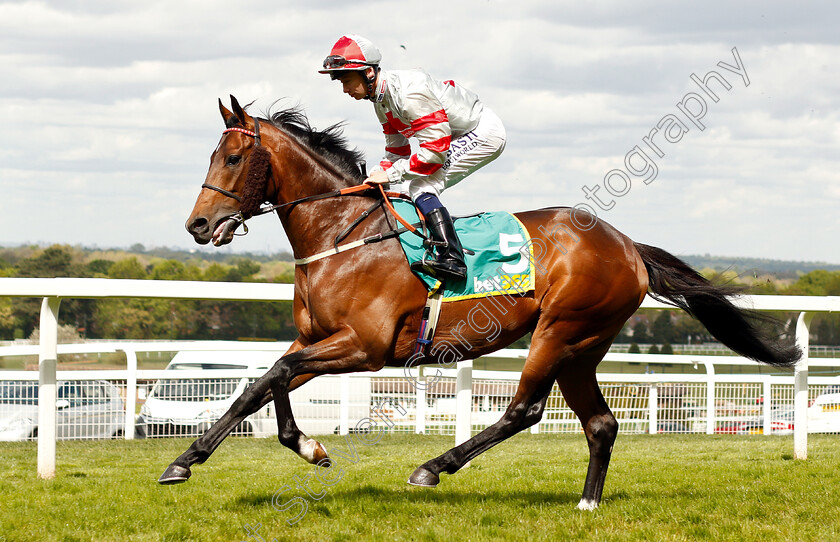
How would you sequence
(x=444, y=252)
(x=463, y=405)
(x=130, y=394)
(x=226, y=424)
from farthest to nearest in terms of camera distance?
1. (x=130, y=394)
2. (x=463, y=405)
3. (x=444, y=252)
4. (x=226, y=424)

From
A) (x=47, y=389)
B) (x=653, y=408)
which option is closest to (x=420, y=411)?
(x=653, y=408)

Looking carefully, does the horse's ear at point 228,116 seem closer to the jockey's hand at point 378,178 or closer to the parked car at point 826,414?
the jockey's hand at point 378,178

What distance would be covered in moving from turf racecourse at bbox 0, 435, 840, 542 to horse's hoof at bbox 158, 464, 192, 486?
0.71 ft

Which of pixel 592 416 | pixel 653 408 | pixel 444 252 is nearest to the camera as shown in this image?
pixel 444 252

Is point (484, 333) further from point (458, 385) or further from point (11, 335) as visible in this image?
point (11, 335)

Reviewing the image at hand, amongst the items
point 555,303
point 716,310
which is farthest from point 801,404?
point 555,303

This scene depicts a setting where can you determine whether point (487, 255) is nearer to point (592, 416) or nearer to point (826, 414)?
point (592, 416)

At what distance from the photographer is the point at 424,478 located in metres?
3.94

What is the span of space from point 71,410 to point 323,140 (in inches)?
129

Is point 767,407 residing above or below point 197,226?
below

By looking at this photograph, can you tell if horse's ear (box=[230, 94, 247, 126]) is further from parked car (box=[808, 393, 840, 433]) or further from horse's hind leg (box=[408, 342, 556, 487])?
parked car (box=[808, 393, 840, 433])

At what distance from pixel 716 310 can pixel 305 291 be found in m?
2.40

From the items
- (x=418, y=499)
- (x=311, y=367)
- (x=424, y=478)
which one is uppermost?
(x=311, y=367)

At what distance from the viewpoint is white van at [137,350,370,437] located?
6.99 metres
